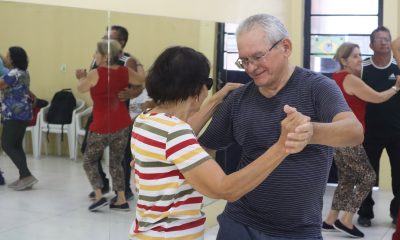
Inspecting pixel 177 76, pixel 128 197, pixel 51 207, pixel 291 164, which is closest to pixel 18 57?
pixel 51 207

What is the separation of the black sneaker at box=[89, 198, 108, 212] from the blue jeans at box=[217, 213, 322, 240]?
5.76ft

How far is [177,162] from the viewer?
1785 mm

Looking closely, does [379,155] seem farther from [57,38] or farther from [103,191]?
[57,38]

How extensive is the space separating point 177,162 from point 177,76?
273 mm

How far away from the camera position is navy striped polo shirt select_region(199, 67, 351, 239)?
2.02m

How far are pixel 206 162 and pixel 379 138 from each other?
12.0ft

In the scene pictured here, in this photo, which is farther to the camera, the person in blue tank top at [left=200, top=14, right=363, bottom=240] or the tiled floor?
the tiled floor

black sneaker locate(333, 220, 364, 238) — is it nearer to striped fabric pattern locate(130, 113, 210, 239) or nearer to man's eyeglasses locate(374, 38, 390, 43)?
man's eyeglasses locate(374, 38, 390, 43)

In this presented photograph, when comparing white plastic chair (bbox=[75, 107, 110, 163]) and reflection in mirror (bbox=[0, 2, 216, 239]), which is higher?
reflection in mirror (bbox=[0, 2, 216, 239])

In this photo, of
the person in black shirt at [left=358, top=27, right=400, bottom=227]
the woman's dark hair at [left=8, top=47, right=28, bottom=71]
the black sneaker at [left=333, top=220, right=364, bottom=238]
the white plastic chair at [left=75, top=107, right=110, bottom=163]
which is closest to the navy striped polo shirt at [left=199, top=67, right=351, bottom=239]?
the woman's dark hair at [left=8, top=47, right=28, bottom=71]

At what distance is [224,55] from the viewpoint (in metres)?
5.11

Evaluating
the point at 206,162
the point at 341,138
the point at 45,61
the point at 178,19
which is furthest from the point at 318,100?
the point at 178,19

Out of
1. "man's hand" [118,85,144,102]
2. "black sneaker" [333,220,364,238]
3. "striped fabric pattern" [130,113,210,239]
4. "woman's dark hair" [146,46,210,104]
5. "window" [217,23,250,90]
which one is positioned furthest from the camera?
"window" [217,23,250,90]

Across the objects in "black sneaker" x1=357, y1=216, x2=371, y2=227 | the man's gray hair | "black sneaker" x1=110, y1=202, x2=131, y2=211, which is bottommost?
"black sneaker" x1=357, y1=216, x2=371, y2=227
